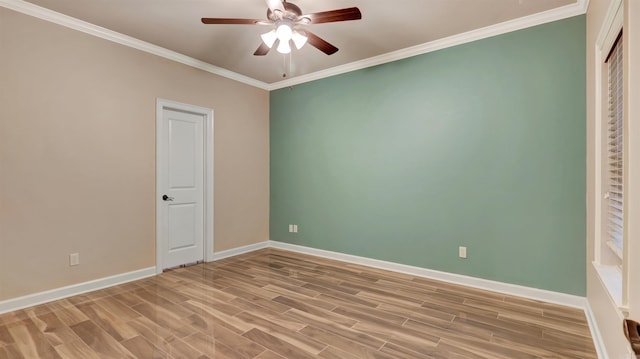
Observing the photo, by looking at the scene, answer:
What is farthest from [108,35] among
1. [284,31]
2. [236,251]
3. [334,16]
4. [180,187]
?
[236,251]

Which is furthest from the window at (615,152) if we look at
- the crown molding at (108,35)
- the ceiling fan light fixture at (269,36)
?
the crown molding at (108,35)

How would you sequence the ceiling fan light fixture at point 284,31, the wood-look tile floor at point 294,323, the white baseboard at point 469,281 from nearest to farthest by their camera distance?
the wood-look tile floor at point 294,323 < the ceiling fan light fixture at point 284,31 < the white baseboard at point 469,281

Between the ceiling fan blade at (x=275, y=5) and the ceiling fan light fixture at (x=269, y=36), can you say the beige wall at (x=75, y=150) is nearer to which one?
the ceiling fan light fixture at (x=269, y=36)

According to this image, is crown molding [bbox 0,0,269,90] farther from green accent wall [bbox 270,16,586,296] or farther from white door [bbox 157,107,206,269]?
green accent wall [bbox 270,16,586,296]

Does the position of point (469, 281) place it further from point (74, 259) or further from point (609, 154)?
point (74, 259)

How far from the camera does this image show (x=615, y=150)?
2.12 metres

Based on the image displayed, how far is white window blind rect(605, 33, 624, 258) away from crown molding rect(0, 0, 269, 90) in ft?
13.8

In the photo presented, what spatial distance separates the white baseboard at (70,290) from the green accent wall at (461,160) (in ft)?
7.37

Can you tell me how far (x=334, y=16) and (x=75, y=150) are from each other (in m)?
2.88

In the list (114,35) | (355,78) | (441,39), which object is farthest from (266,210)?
(441,39)

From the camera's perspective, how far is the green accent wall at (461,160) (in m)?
2.88

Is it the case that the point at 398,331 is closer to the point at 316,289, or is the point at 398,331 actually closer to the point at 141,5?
the point at 316,289

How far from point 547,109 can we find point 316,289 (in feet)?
9.54

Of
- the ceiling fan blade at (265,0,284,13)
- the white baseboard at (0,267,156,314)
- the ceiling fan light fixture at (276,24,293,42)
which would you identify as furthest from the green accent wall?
the white baseboard at (0,267,156,314)
